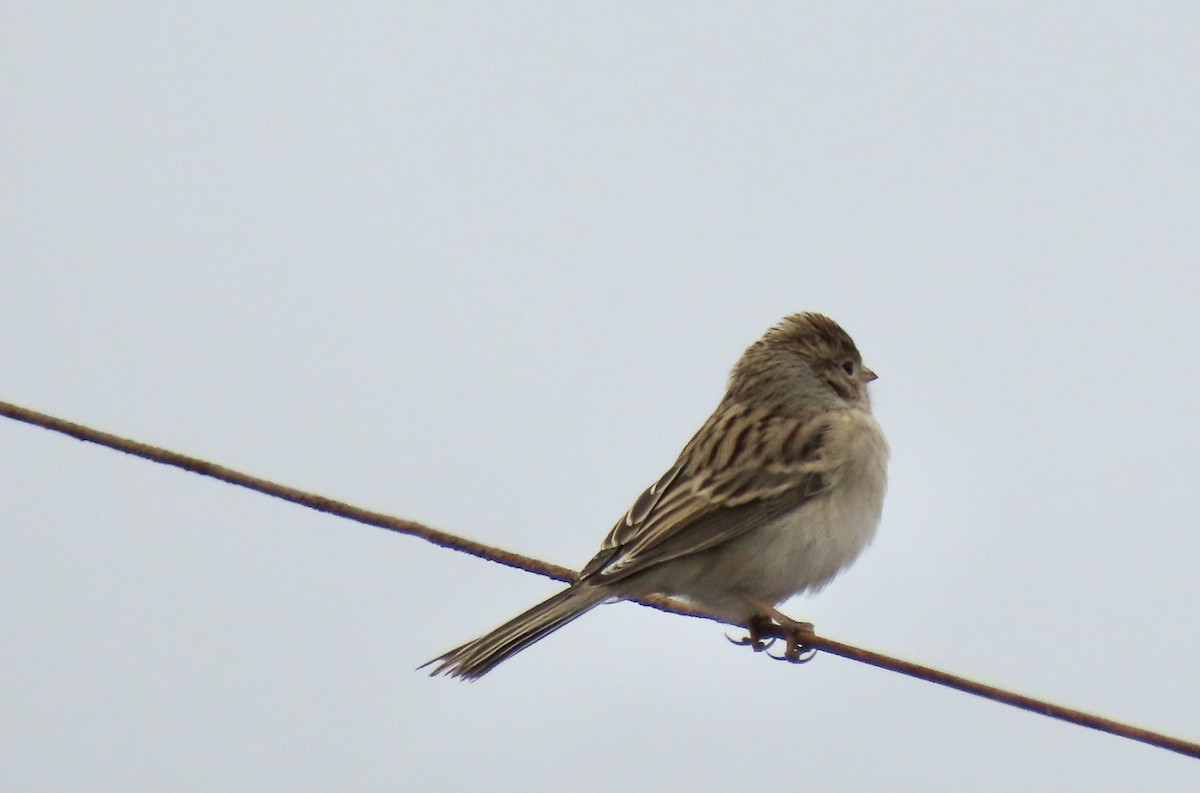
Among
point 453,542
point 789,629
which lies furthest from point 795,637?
point 453,542

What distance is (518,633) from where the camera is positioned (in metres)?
6.00

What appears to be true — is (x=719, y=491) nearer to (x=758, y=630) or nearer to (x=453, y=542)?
(x=758, y=630)

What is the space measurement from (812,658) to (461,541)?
2.25 metres

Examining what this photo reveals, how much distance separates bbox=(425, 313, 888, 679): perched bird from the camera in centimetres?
621

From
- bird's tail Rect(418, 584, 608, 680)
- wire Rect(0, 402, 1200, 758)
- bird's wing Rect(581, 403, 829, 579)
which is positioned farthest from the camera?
bird's wing Rect(581, 403, 829, 579)

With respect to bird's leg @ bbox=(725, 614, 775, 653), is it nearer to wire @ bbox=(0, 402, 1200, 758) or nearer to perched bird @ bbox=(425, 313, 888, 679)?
perched bird @ bbox=(425, 313, 888, 679)

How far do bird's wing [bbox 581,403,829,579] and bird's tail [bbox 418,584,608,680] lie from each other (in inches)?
4.2

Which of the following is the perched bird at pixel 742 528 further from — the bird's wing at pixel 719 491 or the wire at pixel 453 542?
the wire at pixel 453 542

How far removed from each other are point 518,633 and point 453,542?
141 centimetres

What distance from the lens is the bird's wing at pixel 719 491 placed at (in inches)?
253

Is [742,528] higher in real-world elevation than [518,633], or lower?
higher

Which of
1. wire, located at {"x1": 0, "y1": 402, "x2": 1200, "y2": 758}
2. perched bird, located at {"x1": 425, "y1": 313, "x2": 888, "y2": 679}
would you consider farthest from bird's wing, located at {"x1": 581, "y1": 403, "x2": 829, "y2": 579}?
wire, located at {"x1": 0, "y1": 402, "x2": 1200, "y2": 758}

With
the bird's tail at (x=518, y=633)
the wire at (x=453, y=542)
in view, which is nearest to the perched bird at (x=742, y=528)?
the bird's tail at (x=518, y=633)

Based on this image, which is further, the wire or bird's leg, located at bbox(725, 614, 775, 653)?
bird's leg, located at bbox(725, 614, 775, 653)
